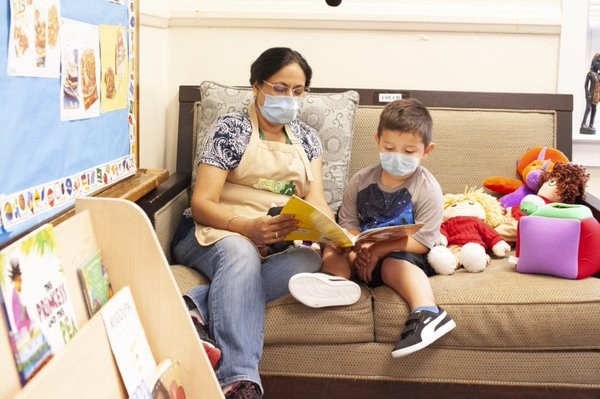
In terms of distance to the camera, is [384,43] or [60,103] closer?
[60,103]

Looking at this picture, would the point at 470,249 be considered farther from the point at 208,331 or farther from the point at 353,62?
the point at 353,62

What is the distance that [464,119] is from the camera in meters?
2.57

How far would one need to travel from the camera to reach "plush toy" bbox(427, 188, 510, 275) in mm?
2076

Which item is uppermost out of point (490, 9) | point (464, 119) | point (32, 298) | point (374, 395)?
point (490, 9)

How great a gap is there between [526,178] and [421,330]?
2.71 ft

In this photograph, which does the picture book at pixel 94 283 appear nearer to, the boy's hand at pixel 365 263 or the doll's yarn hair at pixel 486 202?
the boy's hand at pixel 365 263

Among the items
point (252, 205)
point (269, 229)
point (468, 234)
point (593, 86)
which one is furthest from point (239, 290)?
point (593, 86)

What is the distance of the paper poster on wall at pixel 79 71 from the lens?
5.20ft

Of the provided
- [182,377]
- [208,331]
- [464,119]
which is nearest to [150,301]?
[182,377]

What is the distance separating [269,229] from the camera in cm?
193

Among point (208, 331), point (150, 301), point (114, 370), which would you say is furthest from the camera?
point (208, 331)

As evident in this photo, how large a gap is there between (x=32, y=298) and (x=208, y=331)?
868 mm

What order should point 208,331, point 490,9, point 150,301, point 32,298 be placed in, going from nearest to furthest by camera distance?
point 32,298 → point 150,301 → point 208,331 → point 490,9

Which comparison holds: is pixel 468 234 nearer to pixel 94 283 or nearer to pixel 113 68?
pixel 113 68
